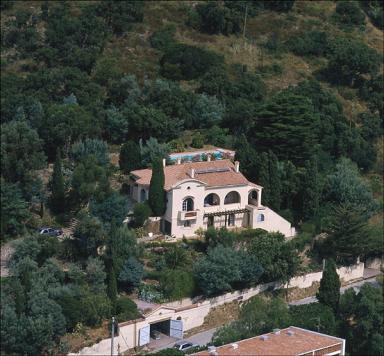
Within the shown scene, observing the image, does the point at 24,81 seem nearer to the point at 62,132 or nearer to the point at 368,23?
the point at 62,132

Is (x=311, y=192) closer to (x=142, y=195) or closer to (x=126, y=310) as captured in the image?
(x=142, y=195)

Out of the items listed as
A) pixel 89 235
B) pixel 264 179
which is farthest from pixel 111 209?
pixel 264 179

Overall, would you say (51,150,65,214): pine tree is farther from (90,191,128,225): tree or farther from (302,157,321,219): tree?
(302,157,321,219): tree

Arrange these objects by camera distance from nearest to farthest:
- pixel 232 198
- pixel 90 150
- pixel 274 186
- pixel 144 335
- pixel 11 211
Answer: pixel 144 335 → pixel 11 211 → pixel 232 198 → pixel 274 186 → pixel 90 150

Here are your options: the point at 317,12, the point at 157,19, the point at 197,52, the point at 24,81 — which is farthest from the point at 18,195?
the point at 317,12

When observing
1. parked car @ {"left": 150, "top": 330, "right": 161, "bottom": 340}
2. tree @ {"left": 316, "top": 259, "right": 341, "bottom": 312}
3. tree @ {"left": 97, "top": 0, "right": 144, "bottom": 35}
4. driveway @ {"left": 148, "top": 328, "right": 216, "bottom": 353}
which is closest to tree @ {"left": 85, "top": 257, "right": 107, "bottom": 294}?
parked car @ {"left": 150, "top": 330, "right": 161, "bottom": 340}

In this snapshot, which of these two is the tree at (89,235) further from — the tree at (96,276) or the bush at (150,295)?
the bush at (150,295)

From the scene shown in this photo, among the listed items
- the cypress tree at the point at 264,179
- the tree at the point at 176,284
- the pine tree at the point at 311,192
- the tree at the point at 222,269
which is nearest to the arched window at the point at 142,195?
the tree at the point at 222,269
